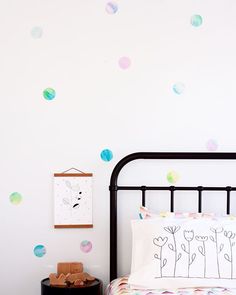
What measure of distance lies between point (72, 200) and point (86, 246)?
230mm

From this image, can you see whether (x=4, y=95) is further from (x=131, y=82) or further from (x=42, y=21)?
(x=131, y=82)

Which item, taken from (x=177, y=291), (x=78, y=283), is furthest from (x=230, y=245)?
(x=78, y=283)

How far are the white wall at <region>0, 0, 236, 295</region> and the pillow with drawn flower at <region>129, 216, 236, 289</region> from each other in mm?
346

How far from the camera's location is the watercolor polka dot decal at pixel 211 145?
254cm

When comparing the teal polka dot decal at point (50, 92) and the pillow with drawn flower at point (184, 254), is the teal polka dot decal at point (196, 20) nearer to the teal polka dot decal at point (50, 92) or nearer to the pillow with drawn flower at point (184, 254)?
the teal polka dot decal at point (50, 92)

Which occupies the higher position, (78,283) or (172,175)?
(172,175)

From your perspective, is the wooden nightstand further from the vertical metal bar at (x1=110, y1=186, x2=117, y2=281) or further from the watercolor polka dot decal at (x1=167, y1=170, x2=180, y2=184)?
the watercolor polka dot decal at (x1=167, y1=170, x2=180, y2=184)

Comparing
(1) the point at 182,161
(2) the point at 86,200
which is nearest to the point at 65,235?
(2) the point at 86,200

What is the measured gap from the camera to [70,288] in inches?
90.5

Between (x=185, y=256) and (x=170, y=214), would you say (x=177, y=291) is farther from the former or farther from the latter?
(x=170, y=214)

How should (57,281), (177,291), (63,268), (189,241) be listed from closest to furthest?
1. (177,291)
2. (189,241)
3. (57,281)
4. (63,268)

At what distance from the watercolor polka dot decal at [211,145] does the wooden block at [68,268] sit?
811mm

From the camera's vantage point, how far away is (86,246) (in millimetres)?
2551

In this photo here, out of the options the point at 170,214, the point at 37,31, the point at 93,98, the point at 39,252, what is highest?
the point at 37,31
